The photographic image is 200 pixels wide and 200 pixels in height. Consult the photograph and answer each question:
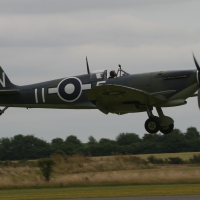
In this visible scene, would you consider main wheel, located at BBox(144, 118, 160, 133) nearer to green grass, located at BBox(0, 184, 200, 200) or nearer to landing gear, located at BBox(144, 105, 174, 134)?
landing gear, located at BBox(144, 105, 174, 134)

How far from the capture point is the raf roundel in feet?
72.3

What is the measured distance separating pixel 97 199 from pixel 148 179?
9737mm

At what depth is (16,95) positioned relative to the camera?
23.2m

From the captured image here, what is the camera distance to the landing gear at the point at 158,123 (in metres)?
21.1

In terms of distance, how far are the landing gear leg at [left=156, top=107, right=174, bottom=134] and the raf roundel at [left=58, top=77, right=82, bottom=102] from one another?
2.73 meters

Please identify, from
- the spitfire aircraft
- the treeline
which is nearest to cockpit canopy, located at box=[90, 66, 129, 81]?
the spitfire aircraft

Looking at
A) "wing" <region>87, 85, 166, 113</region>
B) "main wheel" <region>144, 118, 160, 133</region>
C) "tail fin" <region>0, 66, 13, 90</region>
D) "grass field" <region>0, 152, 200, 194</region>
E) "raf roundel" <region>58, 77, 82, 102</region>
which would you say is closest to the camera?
"wing" <region>87, 85, 166, 113</region>

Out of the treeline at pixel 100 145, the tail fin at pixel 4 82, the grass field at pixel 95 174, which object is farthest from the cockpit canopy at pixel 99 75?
the treeline at pixel 100 145

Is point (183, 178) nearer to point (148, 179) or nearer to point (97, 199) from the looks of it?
point (148, 179)

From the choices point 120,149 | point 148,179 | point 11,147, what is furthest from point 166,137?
point 148,179

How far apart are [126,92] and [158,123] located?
1651 mm

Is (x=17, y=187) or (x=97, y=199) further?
(x=17, y=187)

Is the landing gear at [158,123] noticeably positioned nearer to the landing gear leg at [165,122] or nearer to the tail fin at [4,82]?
the landing gear leg at [165,122]

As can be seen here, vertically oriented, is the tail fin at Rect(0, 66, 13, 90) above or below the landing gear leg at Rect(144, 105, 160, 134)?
above
